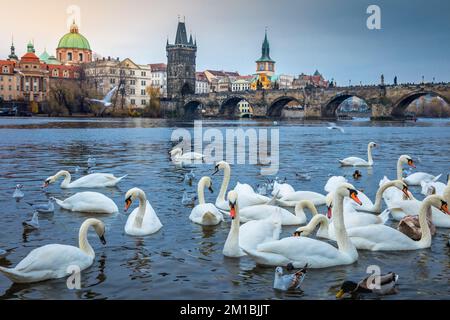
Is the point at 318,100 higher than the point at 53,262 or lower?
higher

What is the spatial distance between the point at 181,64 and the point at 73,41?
92.8 ft

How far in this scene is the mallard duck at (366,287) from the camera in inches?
222

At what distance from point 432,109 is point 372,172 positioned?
127 metres

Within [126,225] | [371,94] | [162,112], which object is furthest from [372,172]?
[162,112]

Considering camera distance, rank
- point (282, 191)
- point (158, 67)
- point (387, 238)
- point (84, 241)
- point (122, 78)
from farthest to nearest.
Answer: point (158, 67) < point (122, 78) < point (282, 191) < point (387, 238) < point (84, 241)

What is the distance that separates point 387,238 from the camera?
297 inches

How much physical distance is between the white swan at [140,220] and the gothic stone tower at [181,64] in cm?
11553

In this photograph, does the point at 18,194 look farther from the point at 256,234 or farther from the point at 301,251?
the point at 301,251

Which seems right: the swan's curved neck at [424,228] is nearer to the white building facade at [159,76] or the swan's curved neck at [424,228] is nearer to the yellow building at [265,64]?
the white building facade at [159,76]

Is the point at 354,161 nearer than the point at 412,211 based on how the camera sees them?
No

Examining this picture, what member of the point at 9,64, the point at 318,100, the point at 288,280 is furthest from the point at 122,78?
the point at 288,280

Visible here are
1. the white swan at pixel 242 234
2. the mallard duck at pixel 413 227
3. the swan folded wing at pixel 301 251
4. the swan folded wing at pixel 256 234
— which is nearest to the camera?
the swan folded wing at pixel 301 251

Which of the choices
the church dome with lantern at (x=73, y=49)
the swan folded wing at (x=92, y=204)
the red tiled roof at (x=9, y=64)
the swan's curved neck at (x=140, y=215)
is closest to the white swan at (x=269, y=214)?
the swan's curved neck at (x=140, y=215)

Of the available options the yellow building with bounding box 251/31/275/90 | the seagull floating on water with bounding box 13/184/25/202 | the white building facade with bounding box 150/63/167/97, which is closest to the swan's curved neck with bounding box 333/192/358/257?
the seagull floating on water with bounding box 13/184/25/202
